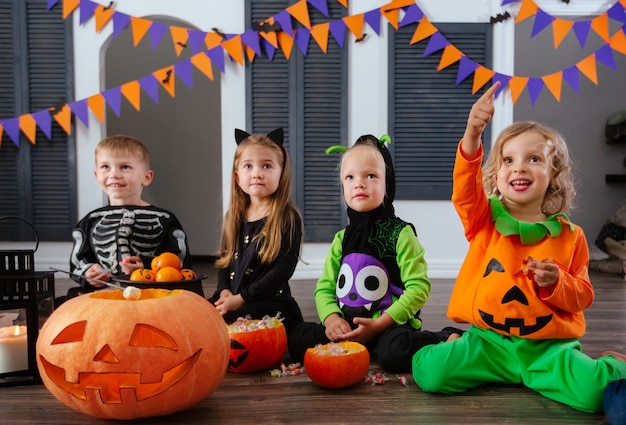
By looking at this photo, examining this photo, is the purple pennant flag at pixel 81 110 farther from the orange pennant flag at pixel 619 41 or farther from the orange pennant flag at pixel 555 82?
the orange pennant flag at pixel 619 41

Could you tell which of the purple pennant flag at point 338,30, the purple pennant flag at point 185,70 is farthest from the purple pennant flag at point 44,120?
the purple pennant flag at point 338,30

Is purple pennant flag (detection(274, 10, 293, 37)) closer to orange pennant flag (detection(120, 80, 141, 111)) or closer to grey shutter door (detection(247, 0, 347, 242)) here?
grey shutter door (detection(247, 0, 347, 242))

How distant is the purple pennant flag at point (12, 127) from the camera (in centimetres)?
335

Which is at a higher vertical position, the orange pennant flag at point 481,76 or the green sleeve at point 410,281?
the orange pennant flag at point 481,76

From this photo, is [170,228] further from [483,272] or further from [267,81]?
[267,81]

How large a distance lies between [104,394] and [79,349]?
10 cm

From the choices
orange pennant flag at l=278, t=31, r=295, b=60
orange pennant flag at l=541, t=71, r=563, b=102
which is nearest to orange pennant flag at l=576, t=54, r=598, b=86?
orange pennant flag at l=541, t=71, r=563, b=102

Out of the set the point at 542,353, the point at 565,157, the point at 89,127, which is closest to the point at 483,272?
the point at 542,353

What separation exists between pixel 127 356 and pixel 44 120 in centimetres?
282

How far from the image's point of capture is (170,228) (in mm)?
2061

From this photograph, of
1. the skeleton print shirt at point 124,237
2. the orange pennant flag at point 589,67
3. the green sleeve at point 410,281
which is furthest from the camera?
the orange pennant flag at point 589,67

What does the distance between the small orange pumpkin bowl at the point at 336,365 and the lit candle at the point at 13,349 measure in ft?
2.34

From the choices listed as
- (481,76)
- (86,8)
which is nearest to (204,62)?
(86,8)

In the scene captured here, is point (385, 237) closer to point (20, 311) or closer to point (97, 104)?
point (20, 311)
